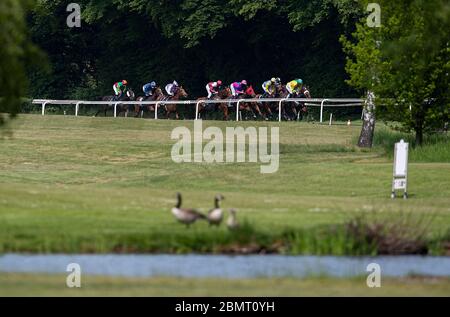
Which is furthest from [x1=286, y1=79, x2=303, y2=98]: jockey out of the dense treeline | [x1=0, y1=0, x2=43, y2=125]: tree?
[x1=0, y1=0, x2=43, y2=125]: tree

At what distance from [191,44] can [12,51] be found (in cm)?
4821

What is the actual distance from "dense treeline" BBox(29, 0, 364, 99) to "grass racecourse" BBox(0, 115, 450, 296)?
706 inches

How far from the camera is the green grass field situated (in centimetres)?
2400

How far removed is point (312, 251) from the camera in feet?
77.7

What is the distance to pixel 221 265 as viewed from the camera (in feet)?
73.8

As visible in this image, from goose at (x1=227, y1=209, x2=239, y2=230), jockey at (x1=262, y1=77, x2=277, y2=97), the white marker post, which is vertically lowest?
jockey at (x1=262, y1=77, x2=277, y2=97)

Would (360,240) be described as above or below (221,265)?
above

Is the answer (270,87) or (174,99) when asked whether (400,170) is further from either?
(174,99)

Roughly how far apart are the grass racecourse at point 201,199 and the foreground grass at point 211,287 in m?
0.04

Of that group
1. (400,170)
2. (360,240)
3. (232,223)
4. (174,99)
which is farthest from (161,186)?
(174,99)

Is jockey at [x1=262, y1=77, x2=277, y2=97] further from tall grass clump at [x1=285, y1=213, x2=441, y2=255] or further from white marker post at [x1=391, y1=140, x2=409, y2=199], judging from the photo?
tall grass clump at [x1=285, y1=213, x2=441, y2=255]
